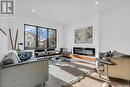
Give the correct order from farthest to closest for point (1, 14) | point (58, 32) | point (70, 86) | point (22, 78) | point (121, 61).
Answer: point (58, 32)
point (1, 14)
point (121, 61)
point (70, 86)
point (22, 78)

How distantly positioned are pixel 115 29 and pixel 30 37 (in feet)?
15.8

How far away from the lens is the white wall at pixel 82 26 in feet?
18.8

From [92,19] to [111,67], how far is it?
11.0 feet

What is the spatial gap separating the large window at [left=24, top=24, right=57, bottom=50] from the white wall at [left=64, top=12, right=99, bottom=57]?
934mm

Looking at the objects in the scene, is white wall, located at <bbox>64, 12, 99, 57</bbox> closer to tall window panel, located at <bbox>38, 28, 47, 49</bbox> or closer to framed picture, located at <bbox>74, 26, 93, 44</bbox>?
framed picture, located at <bbox>74, 26, 93, 44</bbox>

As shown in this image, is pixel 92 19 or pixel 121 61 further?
pixel 92 19

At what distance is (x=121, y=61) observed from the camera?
10.4 feet

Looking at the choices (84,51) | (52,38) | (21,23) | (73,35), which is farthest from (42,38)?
(84,51)

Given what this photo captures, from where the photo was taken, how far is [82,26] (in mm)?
6629

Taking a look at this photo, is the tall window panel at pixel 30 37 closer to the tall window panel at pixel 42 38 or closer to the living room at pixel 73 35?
the living room at pixel 73 35

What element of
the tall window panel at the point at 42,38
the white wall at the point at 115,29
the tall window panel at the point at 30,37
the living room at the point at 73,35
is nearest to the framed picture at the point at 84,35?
the living room at the point at 73,35

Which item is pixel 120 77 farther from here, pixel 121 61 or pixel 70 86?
pixel 70 86

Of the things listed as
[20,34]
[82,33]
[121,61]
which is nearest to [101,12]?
[82,33]

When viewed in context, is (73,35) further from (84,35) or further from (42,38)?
(42,38)
